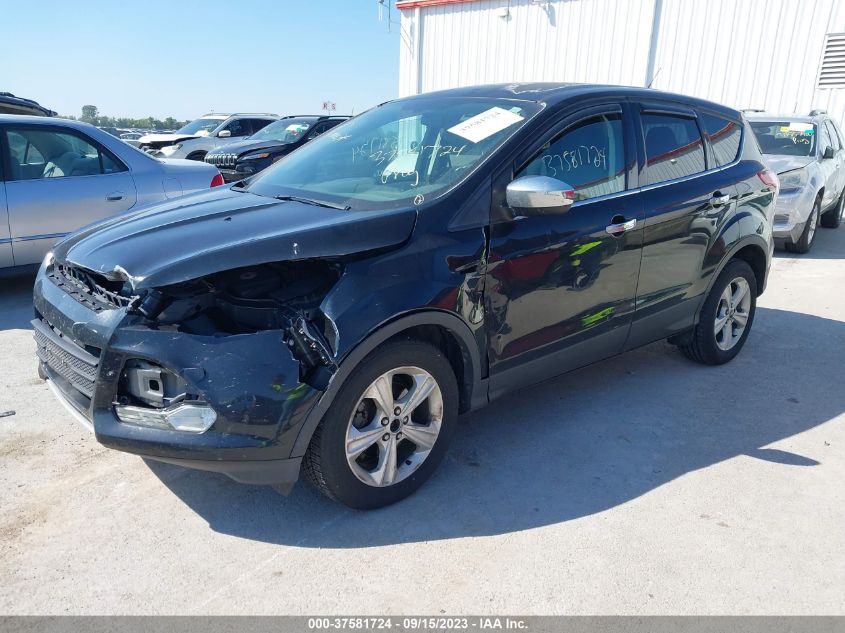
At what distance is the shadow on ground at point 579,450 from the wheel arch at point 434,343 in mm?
443

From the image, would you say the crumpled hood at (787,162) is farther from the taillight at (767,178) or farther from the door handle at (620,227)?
the door handle at (620,227)

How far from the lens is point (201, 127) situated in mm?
19656

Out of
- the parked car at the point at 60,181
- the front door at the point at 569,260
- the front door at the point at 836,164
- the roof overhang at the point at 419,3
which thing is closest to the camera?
the front door at the point at 569,260

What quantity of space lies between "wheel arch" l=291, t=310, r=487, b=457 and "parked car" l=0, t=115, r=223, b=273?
3.75m

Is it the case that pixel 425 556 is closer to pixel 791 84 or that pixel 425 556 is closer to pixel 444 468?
pixel 444 468

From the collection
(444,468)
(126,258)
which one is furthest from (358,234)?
(444,468)

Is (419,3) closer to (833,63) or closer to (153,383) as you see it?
(833,63)

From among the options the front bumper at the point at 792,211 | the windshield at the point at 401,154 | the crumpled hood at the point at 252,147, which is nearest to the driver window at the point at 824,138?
the front bumper at the point at 792,211

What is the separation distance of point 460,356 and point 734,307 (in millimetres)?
2660

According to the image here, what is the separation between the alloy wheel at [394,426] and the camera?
2.82m

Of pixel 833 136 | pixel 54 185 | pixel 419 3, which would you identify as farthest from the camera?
pixel 419 3

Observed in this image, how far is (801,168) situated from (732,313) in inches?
202

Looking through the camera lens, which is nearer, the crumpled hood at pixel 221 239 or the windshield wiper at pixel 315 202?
the crumpled hood at pixel 221 239

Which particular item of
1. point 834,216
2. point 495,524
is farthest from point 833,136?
point 495,524
